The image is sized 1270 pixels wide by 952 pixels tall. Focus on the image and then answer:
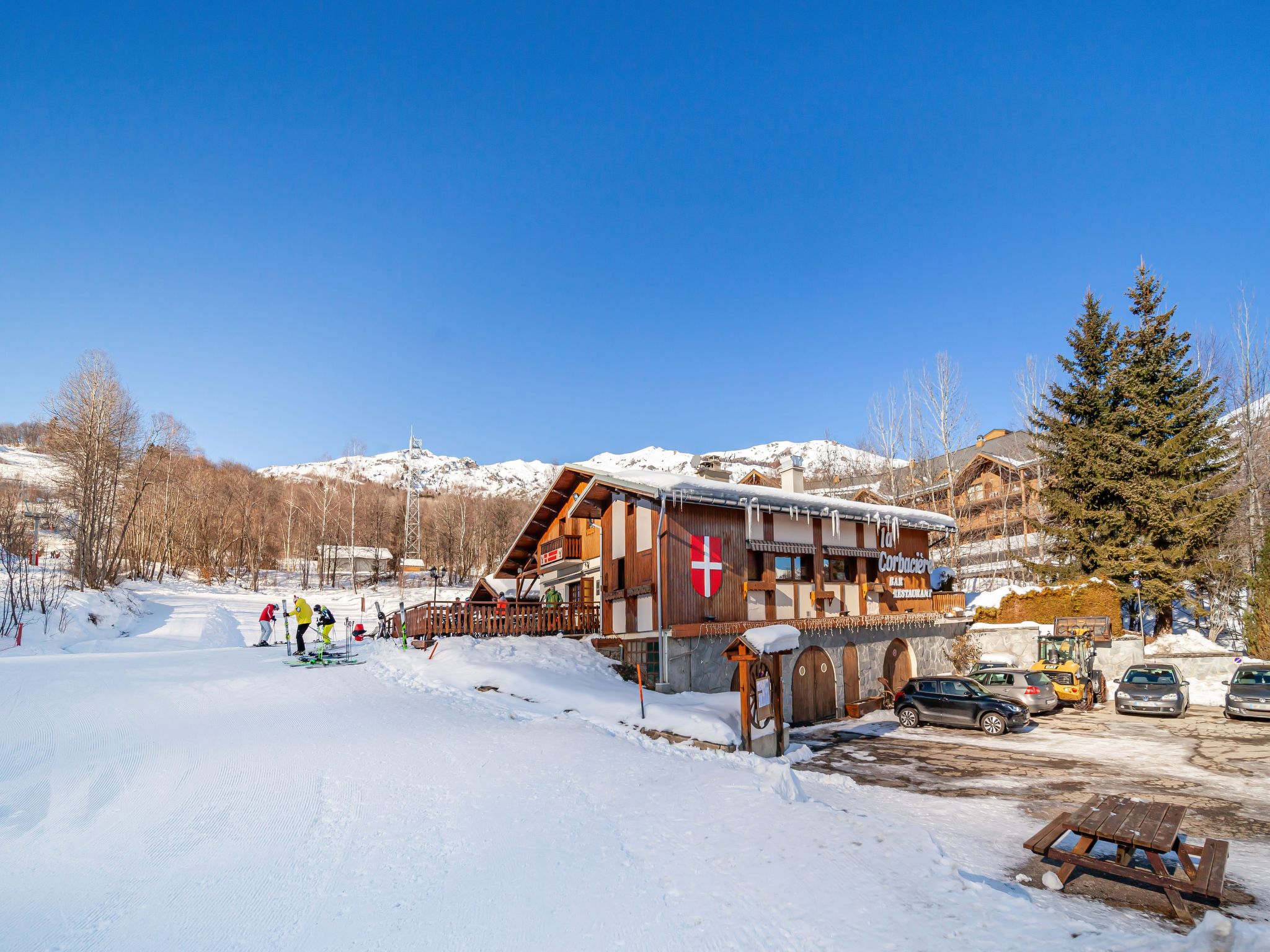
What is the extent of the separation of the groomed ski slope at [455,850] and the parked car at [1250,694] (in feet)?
50.6

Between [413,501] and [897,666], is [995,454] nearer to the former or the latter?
[897,666]

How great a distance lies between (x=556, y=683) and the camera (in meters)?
17.0

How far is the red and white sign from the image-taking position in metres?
19.2

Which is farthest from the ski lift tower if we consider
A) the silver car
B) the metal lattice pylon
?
the silver car

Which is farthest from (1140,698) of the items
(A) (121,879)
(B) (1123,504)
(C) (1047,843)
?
(A) (121,879)

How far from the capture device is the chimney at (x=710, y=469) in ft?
82.7

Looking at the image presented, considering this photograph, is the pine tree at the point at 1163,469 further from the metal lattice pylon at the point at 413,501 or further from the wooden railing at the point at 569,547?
the metal lattice pylon at the point at 413,501

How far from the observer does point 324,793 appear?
888 centimetres

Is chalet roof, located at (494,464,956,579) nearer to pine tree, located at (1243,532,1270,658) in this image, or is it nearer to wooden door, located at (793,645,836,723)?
wooden door, located at (793,645,836,723)

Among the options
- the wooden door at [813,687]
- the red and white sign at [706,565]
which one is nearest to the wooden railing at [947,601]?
the wooden door at [813,687]

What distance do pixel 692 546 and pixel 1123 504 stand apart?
75.0ft

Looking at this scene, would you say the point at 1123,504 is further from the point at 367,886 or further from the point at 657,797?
the point at 367,886

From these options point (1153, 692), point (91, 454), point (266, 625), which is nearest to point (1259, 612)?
point (1153, 692)

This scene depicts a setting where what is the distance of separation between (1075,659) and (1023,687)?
5806 mm
